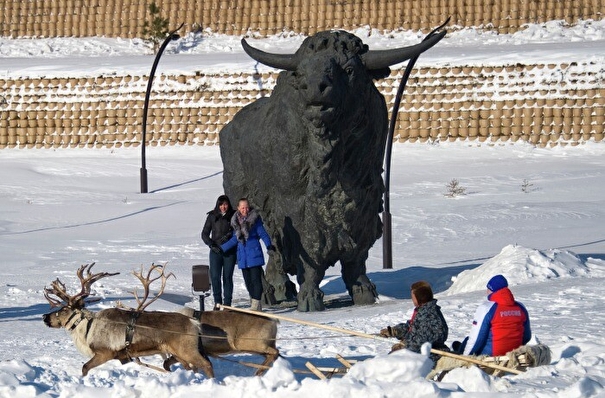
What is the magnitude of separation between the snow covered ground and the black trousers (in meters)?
0.57

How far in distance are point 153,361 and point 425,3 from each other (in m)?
35.5

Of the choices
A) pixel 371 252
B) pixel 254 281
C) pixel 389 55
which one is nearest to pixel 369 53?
pixel 389 55

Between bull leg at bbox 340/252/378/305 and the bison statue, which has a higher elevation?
the bison statue

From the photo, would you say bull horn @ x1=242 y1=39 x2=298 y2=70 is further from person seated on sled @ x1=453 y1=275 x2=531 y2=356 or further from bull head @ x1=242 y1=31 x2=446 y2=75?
person seated on sled @ x1=453 y1=275 x2=531 y2=356

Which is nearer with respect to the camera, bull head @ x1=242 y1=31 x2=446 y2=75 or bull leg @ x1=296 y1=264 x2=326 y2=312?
bull head @ x1=242 y1=31 x2=446 y2=75

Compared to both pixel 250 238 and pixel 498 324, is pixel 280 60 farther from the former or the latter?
pixel 498 324

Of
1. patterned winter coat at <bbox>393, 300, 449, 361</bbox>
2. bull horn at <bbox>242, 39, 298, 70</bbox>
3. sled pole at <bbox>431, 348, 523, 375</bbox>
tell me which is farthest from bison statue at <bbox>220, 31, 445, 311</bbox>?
sled pole at <bbox>431, 348, 523, 375</bbox>

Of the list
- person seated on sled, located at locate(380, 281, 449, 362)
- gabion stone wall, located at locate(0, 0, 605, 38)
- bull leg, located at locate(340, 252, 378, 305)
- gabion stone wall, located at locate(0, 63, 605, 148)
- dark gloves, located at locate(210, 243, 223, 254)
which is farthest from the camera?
gabion stone wall, located at locate(0, 0, 605, 38)

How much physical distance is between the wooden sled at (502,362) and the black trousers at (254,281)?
509cm

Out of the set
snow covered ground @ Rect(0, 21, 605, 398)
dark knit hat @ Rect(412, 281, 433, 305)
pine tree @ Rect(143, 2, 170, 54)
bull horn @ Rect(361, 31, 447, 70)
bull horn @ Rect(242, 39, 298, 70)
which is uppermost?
bull horn @ Rect(361, 31, 447, 70)

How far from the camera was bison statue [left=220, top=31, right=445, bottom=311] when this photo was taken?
14.5 m

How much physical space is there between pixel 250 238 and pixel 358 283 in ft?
5.30

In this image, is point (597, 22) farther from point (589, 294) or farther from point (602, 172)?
point (589, 294)

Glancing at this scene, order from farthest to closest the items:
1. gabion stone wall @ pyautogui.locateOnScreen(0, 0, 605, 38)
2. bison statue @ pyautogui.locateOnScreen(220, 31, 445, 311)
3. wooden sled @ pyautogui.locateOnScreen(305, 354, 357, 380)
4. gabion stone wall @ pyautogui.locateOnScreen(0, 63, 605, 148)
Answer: gabion stone wall @ pyautogui.locateOnScreen(0, 0, 605, 38) → gabion stone wall @ pyautogui.locateOnScreen(0, 63, 605, 148) → bison statue @ pyautogui.locateOnScreen(220, 31, 445, 311) → wooden sled @ pyautogui.locateOnScreen(305, 354, 357, 380)
